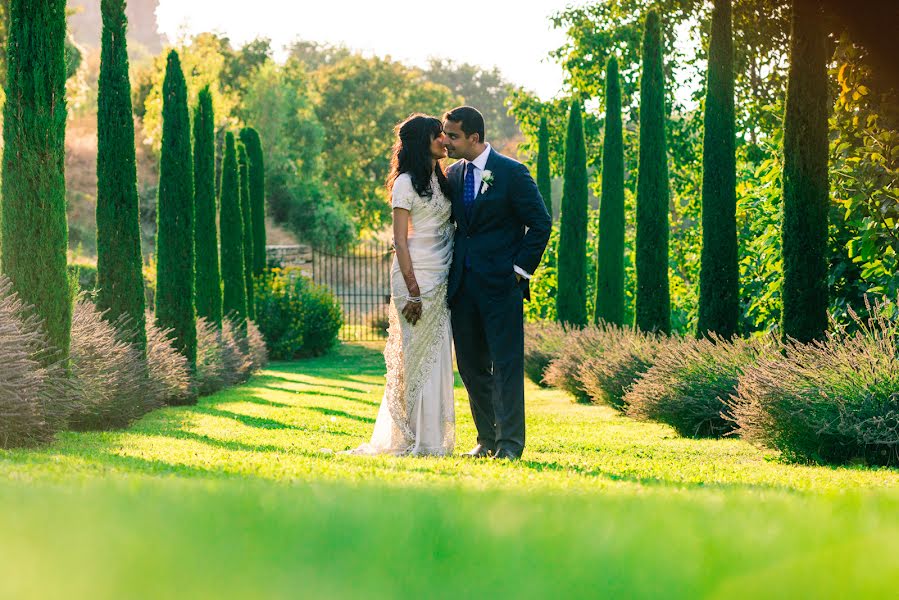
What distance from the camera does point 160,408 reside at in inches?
498

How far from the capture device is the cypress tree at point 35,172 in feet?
29.2

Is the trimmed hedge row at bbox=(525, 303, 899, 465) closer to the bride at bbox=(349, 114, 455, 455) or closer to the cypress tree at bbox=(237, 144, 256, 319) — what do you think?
the bride at bbox=(349, 114, 455, 455)

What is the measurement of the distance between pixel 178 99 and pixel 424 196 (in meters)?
8.55

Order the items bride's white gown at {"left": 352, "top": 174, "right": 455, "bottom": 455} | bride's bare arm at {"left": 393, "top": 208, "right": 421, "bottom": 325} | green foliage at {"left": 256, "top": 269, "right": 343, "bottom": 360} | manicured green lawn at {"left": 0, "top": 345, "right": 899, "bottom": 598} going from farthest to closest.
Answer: green foliage at {"left": 256, "top": 269, "right": 343, "bottom": 360}
bride's white gown at {"left": 352, "top": 174, "right": 455, "bottom": 455}
bride's bare arm at {"left": 393, "top": 208, "right": 421, "bottom": 325}
manicured green lawn at {"left": 0, "top": 345, "right": 899, "bottom": 598}

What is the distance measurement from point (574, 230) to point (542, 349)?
9.55 feet

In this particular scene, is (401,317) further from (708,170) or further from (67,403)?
(708,170)

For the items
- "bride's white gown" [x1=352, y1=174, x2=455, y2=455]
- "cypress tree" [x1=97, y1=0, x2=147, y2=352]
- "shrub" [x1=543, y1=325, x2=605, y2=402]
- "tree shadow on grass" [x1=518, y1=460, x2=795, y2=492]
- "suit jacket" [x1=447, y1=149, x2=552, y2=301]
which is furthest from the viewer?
"shrub" [x1=543, y1=325, x2=605, y2=402]

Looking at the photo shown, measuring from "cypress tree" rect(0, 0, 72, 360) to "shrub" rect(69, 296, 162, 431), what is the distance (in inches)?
18.3

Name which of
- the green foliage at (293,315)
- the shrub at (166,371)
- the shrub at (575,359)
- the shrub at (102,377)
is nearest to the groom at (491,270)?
the shrub at (102,377)

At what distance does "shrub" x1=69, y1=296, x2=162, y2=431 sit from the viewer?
30.4ft

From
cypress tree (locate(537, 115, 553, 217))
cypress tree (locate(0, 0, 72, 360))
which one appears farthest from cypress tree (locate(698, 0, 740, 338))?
cypress tree (locate(537, 115, 553, 217))

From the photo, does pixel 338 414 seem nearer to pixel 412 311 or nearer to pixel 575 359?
pixel 575 359

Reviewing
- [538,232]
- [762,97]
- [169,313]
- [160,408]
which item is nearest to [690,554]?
[538,232]

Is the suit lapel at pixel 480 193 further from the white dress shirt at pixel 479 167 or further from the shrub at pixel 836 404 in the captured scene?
the shrub at pixel 836 404
